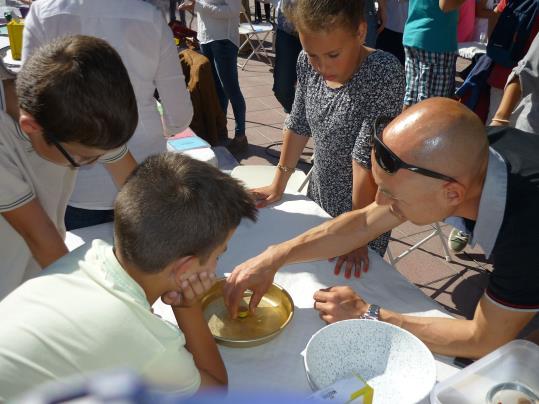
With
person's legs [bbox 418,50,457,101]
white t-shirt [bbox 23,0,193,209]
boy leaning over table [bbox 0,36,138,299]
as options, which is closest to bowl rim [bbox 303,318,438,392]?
boy leaning over table [bbox 0,36,138,299]

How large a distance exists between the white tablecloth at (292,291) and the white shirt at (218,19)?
99.0 inches

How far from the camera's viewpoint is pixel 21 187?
1.28 m

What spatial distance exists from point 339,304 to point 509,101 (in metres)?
1.69

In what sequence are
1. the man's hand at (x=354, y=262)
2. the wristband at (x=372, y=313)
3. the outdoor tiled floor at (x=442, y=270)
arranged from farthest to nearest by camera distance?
the outdoor tiled floor at (x=442, y=270) < the man's hand at (x=354, y=262) < the wristband at (x=372, y=313)

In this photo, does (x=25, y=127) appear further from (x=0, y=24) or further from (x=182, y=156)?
(x=0, y=24)

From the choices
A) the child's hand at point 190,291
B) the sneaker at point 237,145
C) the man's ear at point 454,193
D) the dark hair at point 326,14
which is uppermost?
the dark hair at point 326,14

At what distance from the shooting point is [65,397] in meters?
0.28

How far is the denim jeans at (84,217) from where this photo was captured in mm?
1959

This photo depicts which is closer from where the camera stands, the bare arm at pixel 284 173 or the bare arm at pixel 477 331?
the bare arm at pixel 477 331

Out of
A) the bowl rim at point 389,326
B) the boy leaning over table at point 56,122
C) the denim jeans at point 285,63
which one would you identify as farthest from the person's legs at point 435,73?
the boy leaning over table at point 56,122

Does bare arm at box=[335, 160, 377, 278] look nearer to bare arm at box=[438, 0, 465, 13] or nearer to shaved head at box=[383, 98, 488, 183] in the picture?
shaved head at box=[383, 98, 488, 183]

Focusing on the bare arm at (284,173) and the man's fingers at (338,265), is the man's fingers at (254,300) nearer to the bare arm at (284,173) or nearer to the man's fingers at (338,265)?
the man's fingers at (338,265)

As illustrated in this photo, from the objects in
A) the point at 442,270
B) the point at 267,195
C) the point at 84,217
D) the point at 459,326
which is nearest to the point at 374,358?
the point at 459,326

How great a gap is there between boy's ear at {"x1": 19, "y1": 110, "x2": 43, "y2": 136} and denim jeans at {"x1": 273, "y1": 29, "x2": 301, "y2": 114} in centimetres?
280
